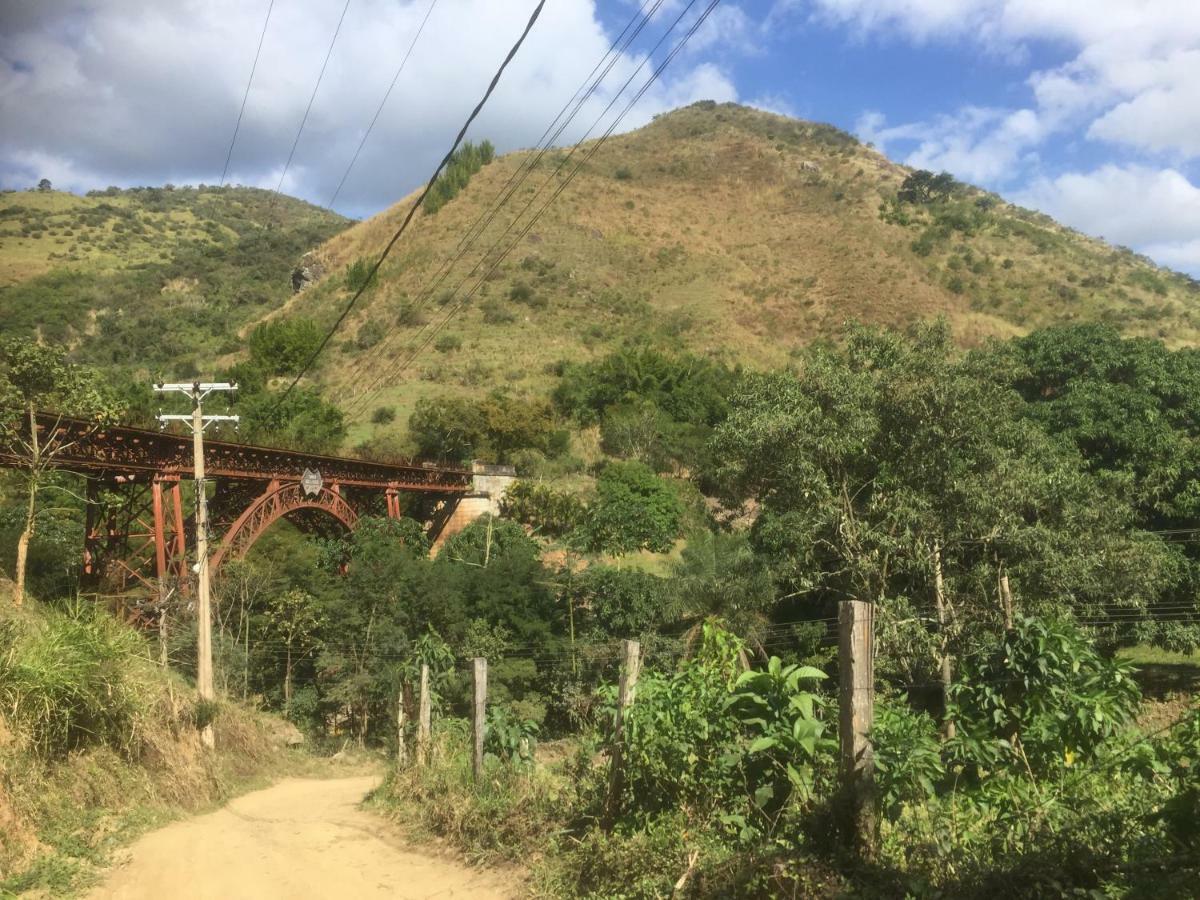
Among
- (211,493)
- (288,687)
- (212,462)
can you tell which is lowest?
(288,687)

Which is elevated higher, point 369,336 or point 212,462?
point 369,336

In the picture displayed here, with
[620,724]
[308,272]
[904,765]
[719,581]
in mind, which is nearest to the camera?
[904,765]

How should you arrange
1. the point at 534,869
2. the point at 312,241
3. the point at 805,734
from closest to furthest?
the point at 805,734, the point at 534,869, the point at 312,241

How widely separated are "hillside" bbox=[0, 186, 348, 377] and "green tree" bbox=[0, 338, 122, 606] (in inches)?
1802

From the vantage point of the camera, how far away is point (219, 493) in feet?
97.8

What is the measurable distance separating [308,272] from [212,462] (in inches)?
2420

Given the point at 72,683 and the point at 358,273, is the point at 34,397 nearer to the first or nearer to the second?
the point at 72,683

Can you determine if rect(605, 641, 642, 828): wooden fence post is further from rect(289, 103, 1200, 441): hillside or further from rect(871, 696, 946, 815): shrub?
rect(289, 103, 1200, 441): hillside

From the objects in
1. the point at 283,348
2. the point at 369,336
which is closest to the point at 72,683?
the point at 283,348

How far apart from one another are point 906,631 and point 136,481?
67.4ft

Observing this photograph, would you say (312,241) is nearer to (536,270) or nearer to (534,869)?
(536,270)

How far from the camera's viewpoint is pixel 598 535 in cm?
3478

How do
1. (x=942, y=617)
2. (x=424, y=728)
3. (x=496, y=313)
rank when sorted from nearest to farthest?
(x=424, y=728) → (x=942, y=617) → (x=496, y=313)

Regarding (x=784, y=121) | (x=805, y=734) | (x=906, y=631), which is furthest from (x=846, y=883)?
(x=784, y=121)
